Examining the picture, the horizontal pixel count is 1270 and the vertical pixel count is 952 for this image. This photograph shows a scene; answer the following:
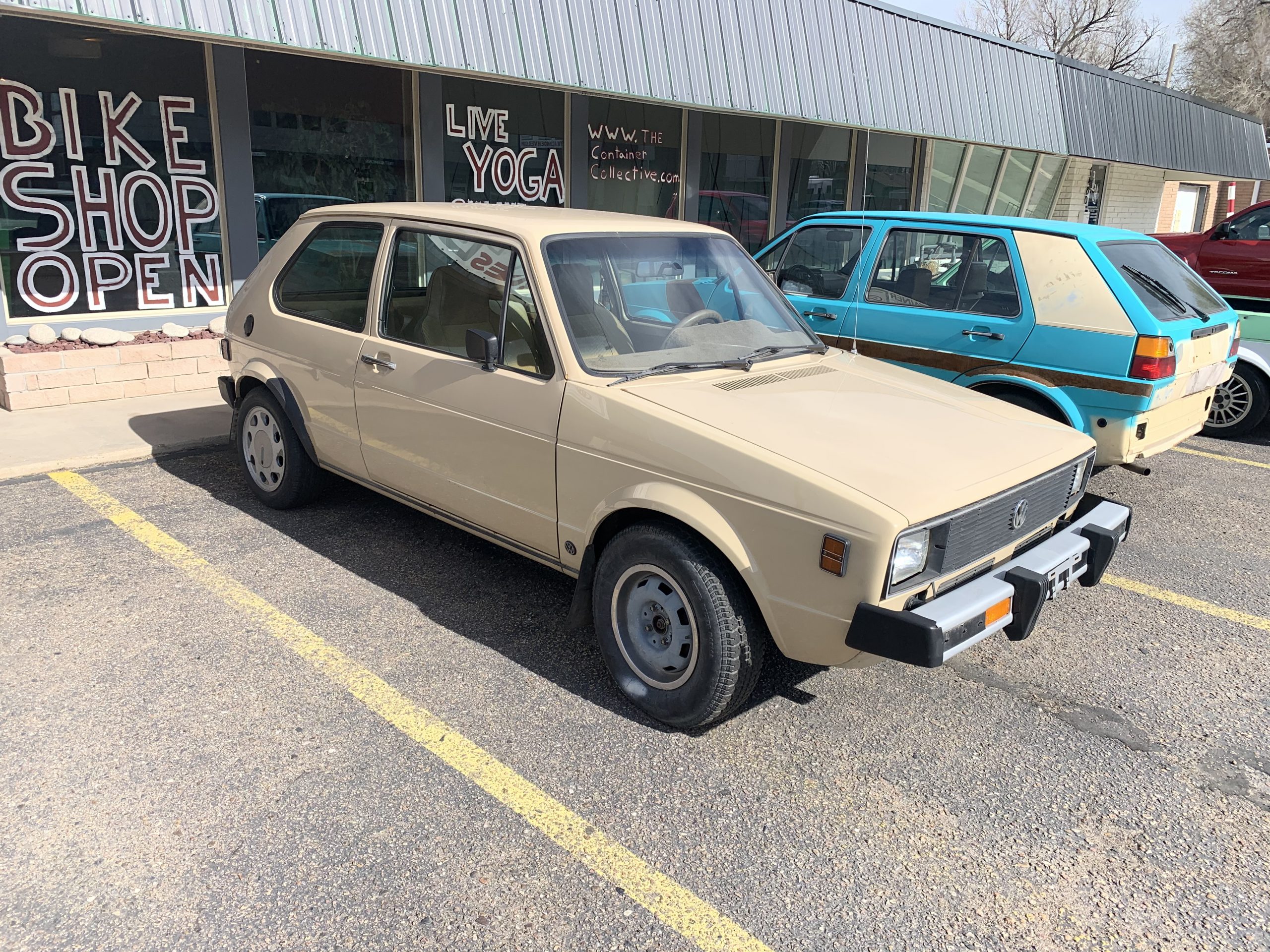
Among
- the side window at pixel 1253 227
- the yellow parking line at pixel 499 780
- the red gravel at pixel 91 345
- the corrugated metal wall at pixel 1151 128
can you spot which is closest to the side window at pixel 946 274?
the yellow parking line at pixel 499 780

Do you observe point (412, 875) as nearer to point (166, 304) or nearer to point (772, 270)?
point (772, 270)

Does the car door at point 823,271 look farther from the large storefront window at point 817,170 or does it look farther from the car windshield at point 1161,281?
the large storefront window at point 817,170

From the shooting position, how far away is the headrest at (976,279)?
5895 millimetres

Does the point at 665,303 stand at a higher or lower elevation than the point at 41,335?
higher

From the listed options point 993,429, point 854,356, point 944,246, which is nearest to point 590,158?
point 944,246

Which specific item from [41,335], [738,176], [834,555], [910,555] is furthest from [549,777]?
[738,176]

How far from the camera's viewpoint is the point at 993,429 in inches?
142

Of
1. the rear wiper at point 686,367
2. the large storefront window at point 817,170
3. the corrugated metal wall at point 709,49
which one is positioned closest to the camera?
the rear wiper at point 686,367

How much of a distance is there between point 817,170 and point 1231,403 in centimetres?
809

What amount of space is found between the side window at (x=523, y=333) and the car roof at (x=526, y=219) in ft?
0.62

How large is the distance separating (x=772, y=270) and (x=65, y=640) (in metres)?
5.09

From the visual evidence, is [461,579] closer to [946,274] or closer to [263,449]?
[263,449]

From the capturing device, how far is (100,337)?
7945 mm

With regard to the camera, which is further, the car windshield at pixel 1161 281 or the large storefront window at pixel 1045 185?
the large storefront window at pixel 1045 185
